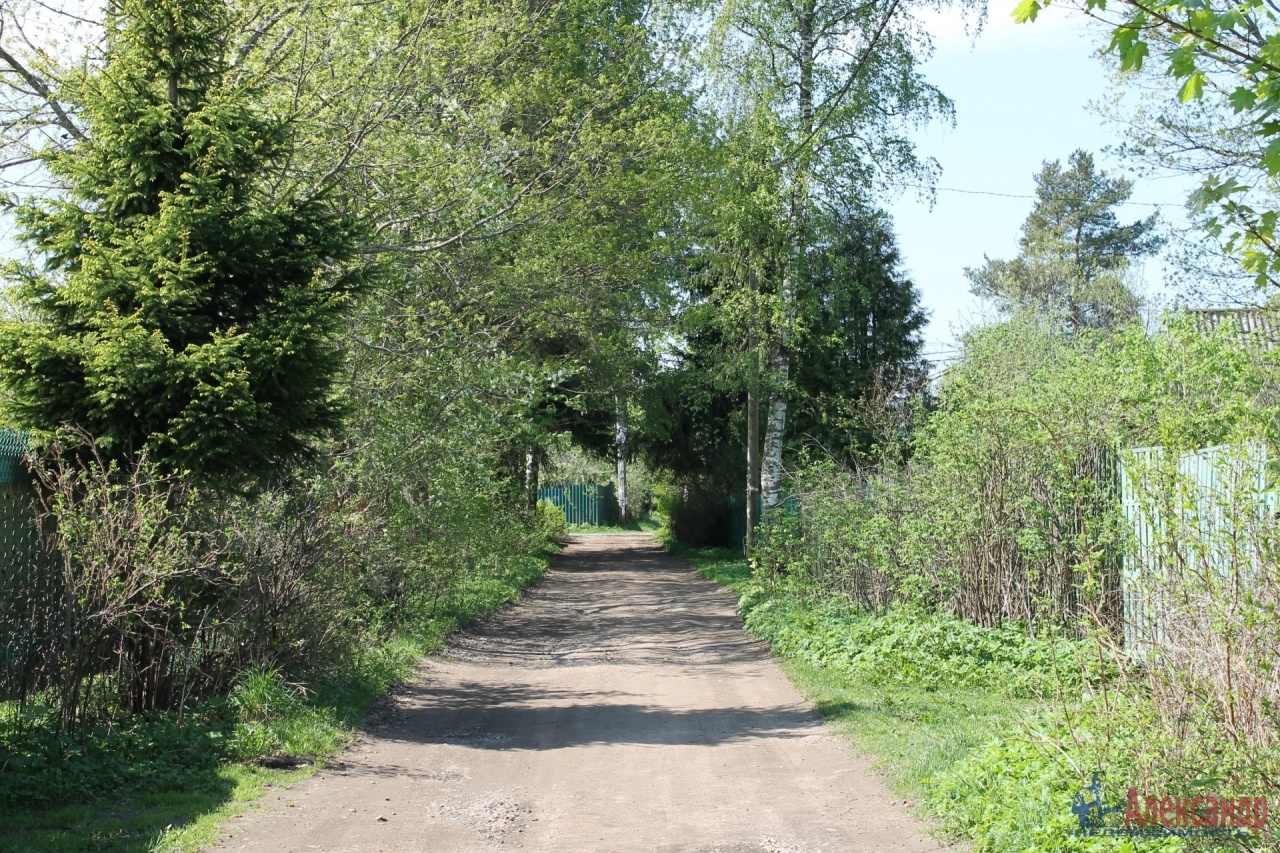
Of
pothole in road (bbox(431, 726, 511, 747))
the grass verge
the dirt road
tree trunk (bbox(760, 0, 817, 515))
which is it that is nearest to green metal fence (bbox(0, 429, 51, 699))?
the dirt road

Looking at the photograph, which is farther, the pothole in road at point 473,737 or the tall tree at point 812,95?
the tall tree at point 812,95

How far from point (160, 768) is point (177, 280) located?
3546 mm

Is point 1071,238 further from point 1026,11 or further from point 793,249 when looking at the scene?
point 1026,11

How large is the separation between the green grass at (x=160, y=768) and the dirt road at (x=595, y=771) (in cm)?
31

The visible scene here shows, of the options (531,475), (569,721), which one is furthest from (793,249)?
(531,475)

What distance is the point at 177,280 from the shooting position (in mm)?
8156

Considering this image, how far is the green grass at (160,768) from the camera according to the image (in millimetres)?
6023

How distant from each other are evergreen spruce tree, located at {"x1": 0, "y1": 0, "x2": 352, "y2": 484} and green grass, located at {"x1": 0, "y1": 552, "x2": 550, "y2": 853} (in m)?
1.91

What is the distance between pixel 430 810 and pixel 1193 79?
5980 mm

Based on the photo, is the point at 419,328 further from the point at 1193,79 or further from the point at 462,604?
the point at 1193,79

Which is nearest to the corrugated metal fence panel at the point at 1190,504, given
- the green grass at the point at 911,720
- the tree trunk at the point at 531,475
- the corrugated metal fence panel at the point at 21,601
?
the green grass at the point at 911,720

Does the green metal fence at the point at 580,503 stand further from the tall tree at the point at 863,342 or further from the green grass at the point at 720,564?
the tall tree at the point at 863,342

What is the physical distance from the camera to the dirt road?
635 cm

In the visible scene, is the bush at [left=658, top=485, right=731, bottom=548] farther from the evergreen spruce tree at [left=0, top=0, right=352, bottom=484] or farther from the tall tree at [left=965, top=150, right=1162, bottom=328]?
the evergreen spruce tree at [left=0, top=0, right=352, bottom=484]
